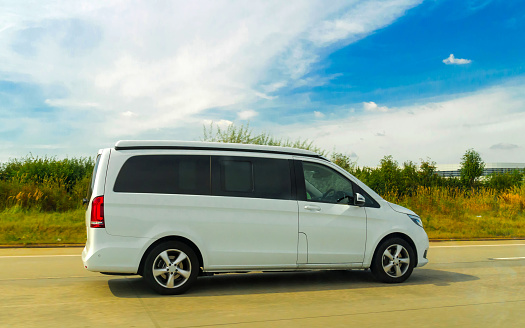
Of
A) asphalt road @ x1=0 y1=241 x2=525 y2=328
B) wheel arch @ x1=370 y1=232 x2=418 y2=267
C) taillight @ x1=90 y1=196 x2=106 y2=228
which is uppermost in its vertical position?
taillight @ x1=90 y1=196 x2=106 y2=228

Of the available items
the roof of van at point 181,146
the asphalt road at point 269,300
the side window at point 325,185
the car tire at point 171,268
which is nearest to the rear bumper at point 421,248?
the asphalt road at point 269,300

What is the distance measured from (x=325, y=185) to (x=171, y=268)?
273 cm

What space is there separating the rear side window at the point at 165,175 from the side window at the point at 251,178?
184 mm

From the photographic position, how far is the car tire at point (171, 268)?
6.76 metres

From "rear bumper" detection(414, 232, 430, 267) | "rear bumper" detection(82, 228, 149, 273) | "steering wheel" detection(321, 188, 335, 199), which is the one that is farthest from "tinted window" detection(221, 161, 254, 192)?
"rear bumper" detection(414, 232, 430, 267)

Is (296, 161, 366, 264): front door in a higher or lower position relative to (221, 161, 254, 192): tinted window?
lower

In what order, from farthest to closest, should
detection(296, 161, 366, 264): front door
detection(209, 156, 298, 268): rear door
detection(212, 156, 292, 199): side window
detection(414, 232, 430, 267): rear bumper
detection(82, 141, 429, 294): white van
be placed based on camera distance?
1. detection(414, 232, 430, 267): rear bumper
2. detection(296, 161, 366, 264): front door
3. detection(212, 156, 292, 199): side window
4. detection(209, 156, 298, 268): rear door
5. detection(82, 141, 429, 294): white van

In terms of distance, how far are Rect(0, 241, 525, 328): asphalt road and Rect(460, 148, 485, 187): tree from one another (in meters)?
57.4

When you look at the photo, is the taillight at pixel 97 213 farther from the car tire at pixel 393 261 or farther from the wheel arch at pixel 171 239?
the car tire at pixel 393 261

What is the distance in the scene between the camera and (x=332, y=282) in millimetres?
8109

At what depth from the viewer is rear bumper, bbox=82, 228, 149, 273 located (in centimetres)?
667

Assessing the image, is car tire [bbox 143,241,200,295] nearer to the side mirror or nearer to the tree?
the side mirror

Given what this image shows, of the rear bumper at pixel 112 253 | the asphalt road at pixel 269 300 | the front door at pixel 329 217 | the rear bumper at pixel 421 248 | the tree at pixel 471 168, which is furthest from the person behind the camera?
the tree at pixel 471 168

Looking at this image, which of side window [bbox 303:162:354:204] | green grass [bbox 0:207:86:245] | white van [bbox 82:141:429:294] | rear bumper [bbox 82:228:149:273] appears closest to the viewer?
rear bumper [bbox 82:228:149:273]
